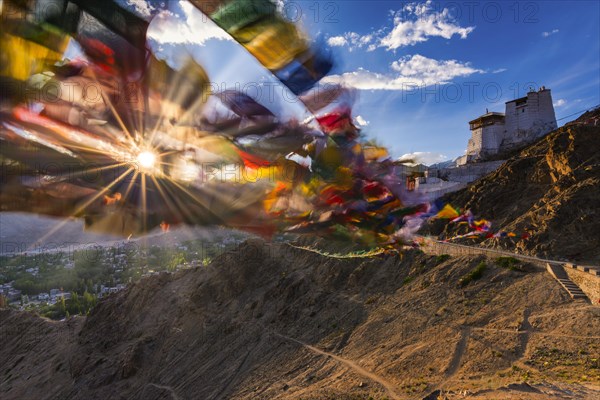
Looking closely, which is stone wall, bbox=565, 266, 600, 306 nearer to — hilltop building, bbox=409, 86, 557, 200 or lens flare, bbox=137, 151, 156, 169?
lens flare, bbox=137, 151, 156, 169

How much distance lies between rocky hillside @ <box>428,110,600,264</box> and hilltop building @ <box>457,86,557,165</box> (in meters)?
13.3

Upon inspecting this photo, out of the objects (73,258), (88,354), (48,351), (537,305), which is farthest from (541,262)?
(73,258)

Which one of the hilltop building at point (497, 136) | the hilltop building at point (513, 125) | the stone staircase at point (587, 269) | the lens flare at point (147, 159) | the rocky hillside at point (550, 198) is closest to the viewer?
the lens flare at point (147, 159)

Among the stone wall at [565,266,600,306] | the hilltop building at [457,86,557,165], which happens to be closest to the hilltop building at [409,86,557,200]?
the hilltop building at [457,86,557,165]

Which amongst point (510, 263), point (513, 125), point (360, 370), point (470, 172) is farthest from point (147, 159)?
point (513, 125)

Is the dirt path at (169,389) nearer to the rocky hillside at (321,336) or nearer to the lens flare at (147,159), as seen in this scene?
the rocky hillside at (321,336)

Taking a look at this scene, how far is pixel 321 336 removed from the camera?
21.6 meters

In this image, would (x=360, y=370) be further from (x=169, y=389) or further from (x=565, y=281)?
(x=169, y=389)

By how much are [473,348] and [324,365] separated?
7.50m

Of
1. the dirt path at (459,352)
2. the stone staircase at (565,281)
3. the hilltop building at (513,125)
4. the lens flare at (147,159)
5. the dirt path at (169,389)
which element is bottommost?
the dirt path at (169,389)

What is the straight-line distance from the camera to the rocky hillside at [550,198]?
20453 mm

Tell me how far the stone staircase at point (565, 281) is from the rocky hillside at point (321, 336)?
0.36 meters

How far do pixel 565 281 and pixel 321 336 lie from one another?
13422 mm

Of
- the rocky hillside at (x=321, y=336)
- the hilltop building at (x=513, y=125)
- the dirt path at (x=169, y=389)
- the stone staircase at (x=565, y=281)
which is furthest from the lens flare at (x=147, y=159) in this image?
the hilltop building at (x=513, y=125)
